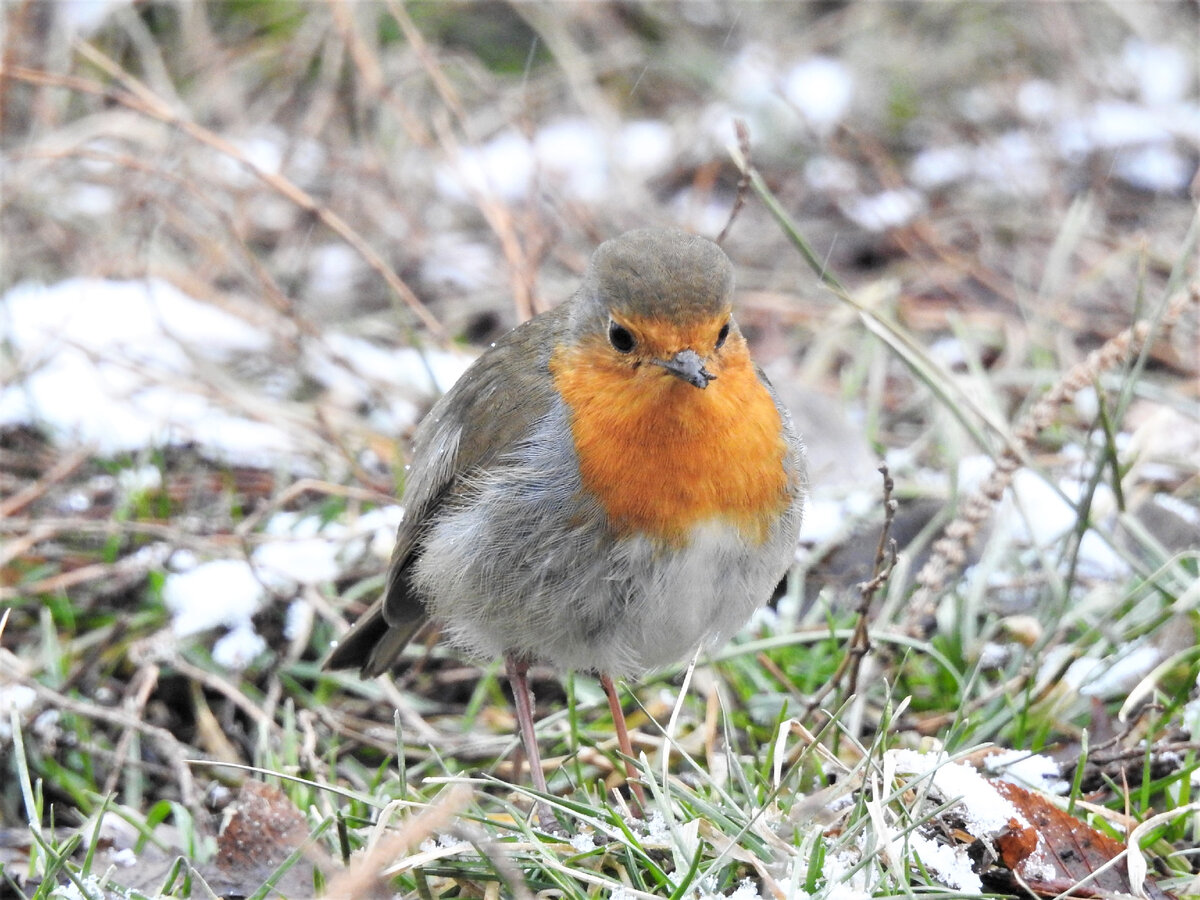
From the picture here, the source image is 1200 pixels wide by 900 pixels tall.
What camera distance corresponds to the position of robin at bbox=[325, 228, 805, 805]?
9.11 feet

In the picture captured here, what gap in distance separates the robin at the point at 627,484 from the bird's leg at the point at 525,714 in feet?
0.07

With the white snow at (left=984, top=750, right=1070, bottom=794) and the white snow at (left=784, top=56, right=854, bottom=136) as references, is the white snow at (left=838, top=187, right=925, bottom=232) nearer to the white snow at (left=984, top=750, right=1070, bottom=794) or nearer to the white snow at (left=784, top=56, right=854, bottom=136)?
the white snow at (left=784, top=56, right=854, bottom=136)

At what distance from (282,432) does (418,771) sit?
1590 mm

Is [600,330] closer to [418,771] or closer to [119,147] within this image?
[418,771]

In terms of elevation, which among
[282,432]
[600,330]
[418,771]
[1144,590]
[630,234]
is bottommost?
[418,771]

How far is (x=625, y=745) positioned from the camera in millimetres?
3105

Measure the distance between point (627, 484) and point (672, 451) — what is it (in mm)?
111

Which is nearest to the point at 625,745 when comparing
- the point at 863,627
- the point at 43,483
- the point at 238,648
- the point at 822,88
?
the point at 863,627

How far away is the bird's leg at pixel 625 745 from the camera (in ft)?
9.40

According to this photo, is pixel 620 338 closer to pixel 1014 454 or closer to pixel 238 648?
pixel 1014 454

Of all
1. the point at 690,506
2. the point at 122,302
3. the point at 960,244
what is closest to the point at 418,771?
the point at 690,506

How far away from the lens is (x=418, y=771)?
344 centimetres

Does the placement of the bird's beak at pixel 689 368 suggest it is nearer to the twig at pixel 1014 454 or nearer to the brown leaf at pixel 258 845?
the twig at pixel 1014 454

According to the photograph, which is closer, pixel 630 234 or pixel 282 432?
pixel 630 234
